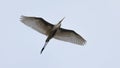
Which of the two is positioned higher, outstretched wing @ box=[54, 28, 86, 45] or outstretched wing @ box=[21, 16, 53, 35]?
outstretched wing @ box=[21, 16, 53, 35]

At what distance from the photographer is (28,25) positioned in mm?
60875

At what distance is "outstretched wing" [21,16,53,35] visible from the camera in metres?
60.6

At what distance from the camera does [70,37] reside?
203 ft

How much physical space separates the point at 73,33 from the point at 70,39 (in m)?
0.46

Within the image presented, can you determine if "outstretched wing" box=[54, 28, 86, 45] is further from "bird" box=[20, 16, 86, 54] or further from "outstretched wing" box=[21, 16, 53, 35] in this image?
"outstretched wing" box=[21, 16, 53, 35]

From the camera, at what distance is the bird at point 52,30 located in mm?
60406

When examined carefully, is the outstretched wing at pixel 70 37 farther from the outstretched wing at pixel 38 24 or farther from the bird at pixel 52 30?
the outstretched wing at pixel 38 24

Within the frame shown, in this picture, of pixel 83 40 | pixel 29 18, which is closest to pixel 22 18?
Answer: pixel 29 18

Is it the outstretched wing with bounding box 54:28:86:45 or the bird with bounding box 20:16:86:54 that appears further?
the outstretched wing with bounding box 54:28:86:45

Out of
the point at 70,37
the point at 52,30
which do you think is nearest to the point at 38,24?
the point at 52,30

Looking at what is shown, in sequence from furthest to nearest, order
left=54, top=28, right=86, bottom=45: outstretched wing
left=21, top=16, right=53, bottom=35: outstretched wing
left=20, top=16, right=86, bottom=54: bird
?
left=54, top=28, right=86, bottom=45: outstretched wing → left=21, top=16, right=53, bottom=35: outstretched wing → left=20, top=16, right=86, bottom=54: bird

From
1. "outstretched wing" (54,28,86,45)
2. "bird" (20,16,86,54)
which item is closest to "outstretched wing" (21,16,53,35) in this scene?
"bird" (20,16,86,54)

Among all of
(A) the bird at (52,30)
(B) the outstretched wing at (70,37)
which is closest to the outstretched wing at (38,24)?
(A) the bird at (52,30)

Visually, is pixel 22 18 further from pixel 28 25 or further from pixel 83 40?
pixel 83 40
